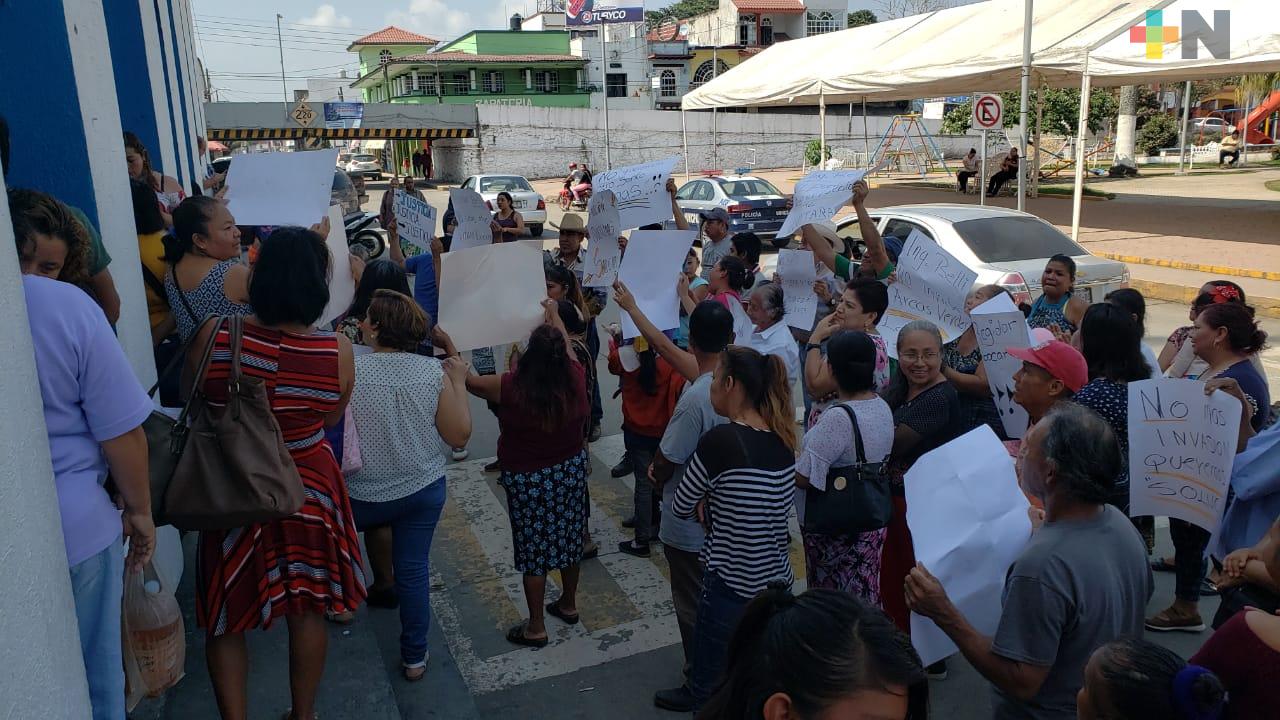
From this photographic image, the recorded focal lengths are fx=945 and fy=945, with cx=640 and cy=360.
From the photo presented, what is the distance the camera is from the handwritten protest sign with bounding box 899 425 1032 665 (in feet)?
8.59

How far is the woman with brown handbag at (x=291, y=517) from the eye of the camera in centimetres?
303

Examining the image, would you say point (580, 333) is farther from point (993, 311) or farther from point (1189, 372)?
point (1189, 372)

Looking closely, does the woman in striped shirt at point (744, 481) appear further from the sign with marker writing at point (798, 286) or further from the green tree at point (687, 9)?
the green tree at point (687, 9)

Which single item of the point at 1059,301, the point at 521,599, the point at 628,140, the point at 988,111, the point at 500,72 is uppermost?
the point at 500,72

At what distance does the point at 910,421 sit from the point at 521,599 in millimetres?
2351

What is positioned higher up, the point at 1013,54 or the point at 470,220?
the point at 1013,54

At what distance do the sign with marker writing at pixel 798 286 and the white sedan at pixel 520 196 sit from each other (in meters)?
17.4

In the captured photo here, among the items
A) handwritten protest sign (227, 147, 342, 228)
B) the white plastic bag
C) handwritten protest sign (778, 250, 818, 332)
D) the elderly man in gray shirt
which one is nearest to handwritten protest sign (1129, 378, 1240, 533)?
the elderly man in gray shirt

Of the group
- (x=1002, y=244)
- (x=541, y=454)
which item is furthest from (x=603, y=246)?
(x=1002, y=244)

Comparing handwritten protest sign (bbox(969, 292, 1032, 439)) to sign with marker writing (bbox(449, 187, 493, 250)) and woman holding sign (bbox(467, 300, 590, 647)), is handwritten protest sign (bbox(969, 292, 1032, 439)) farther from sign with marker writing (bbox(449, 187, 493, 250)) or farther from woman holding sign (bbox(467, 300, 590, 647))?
sign with marker writing (bbox(449, 187, 493, 250))

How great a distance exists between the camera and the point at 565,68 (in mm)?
62500

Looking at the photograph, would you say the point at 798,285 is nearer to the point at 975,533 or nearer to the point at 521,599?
the point at 521,599

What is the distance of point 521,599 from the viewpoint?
5117 mm

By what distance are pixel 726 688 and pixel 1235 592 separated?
2026 mm
